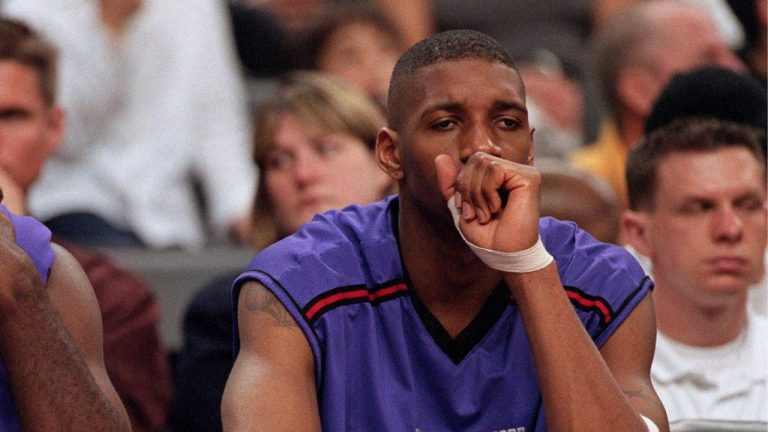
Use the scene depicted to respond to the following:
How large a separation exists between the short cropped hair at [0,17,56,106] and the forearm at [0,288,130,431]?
172 centimetres

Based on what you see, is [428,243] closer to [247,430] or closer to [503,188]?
[503,188]

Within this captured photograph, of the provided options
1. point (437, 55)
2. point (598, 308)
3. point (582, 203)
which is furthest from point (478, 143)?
point (582, 203)

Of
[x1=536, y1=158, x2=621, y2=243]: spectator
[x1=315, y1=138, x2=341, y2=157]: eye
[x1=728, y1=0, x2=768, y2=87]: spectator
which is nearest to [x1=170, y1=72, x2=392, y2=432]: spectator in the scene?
[x1=315, y1=138, x2=341, y2=157]: eye

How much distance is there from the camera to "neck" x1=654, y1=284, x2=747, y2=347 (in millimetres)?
3594

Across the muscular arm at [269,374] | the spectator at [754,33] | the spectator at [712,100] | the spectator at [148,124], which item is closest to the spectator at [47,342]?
the muscular arm at [269,374]

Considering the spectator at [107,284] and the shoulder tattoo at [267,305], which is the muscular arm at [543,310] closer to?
the shoulder tattoo at [267,305]

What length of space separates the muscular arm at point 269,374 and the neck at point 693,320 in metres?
1.23

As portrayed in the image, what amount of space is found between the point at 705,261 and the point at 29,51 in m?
1.92

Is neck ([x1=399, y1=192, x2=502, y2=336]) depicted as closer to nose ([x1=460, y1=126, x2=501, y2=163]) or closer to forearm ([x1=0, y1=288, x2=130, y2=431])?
nose ([x1=460, y1=126, x2=501, y2=163])

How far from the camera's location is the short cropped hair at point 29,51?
4055 mm

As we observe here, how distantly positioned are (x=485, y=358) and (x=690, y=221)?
1006 mm

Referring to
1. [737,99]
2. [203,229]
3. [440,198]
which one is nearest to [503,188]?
[440,198]

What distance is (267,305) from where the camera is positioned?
2695mm

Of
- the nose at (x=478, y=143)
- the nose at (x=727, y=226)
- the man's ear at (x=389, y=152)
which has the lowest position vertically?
the nose at (x=727, y=226)
